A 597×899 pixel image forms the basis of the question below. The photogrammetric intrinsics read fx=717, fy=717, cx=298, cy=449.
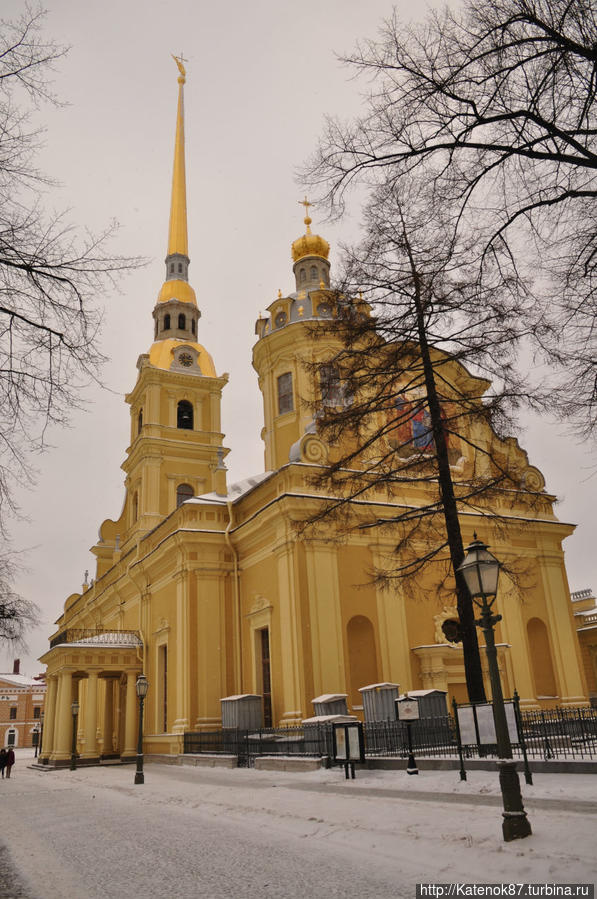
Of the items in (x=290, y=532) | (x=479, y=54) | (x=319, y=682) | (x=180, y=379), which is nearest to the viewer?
(x=479, y=54)

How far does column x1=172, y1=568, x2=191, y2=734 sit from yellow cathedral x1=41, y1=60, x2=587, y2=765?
73 millimetres

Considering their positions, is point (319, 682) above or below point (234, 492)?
below

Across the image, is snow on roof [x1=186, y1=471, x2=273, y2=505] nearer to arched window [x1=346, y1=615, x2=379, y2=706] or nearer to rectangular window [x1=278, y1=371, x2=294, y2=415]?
rectangular window [x1=278, y1=371, x2=294, y2=415]

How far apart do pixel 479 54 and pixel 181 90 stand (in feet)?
154

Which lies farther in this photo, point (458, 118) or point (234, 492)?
point (234, 492)

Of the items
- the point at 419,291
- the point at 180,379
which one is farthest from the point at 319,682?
the point at 180,379

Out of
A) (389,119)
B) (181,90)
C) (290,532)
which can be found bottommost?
(290,532)

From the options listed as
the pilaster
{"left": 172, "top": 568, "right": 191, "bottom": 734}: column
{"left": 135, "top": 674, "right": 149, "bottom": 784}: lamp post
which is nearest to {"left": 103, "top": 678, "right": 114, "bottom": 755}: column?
{"left": 172, "top": 568, "right": 191, "bottom": 734}: column

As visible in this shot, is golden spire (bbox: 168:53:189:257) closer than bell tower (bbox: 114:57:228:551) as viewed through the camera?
No

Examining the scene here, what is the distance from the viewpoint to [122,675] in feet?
99.0

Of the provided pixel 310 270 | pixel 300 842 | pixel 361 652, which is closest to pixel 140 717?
pixel 361 652

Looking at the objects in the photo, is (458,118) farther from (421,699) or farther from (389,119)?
(421,699)

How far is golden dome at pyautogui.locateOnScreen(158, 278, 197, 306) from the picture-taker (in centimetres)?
4134

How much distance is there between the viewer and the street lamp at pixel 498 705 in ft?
22.2
